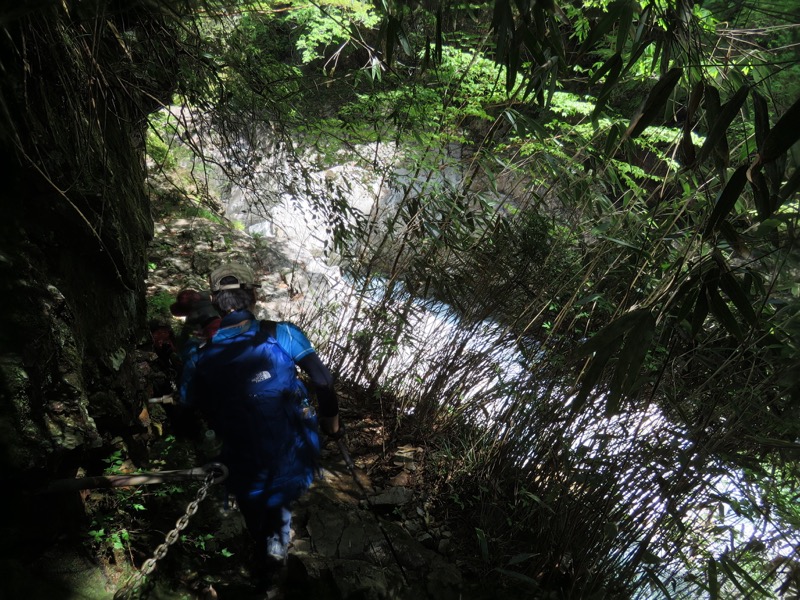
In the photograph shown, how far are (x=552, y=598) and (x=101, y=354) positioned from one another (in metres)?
2.31

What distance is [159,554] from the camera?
1.35m

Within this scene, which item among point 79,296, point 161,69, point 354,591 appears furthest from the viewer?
point 354,591

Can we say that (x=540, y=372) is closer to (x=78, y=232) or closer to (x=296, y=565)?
(x=296, y=565)

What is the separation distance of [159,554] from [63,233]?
119cm

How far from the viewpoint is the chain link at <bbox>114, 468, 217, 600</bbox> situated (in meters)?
1.28

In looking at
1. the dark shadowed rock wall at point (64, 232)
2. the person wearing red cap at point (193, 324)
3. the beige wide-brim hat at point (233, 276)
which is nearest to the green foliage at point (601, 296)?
the dark shadowed rock wall at point (64, 232)

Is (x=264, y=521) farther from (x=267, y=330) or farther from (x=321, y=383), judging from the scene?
(x=267, y=330)

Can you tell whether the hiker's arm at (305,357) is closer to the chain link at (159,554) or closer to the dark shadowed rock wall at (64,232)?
the chain link at (159,554)

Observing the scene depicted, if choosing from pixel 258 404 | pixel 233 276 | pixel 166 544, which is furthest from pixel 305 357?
pixel 166 544

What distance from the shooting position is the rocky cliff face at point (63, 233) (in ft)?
4.76

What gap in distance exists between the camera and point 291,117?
9.61ft

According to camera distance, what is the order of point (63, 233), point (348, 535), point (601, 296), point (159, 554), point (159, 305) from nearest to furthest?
point (159, 554) → point (63, 233) → point (601, 296) → point (348, 535) → point (159, 305)

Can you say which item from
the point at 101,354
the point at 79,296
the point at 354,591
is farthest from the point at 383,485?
the point at 79,296

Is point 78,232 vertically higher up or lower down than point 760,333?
lower down
